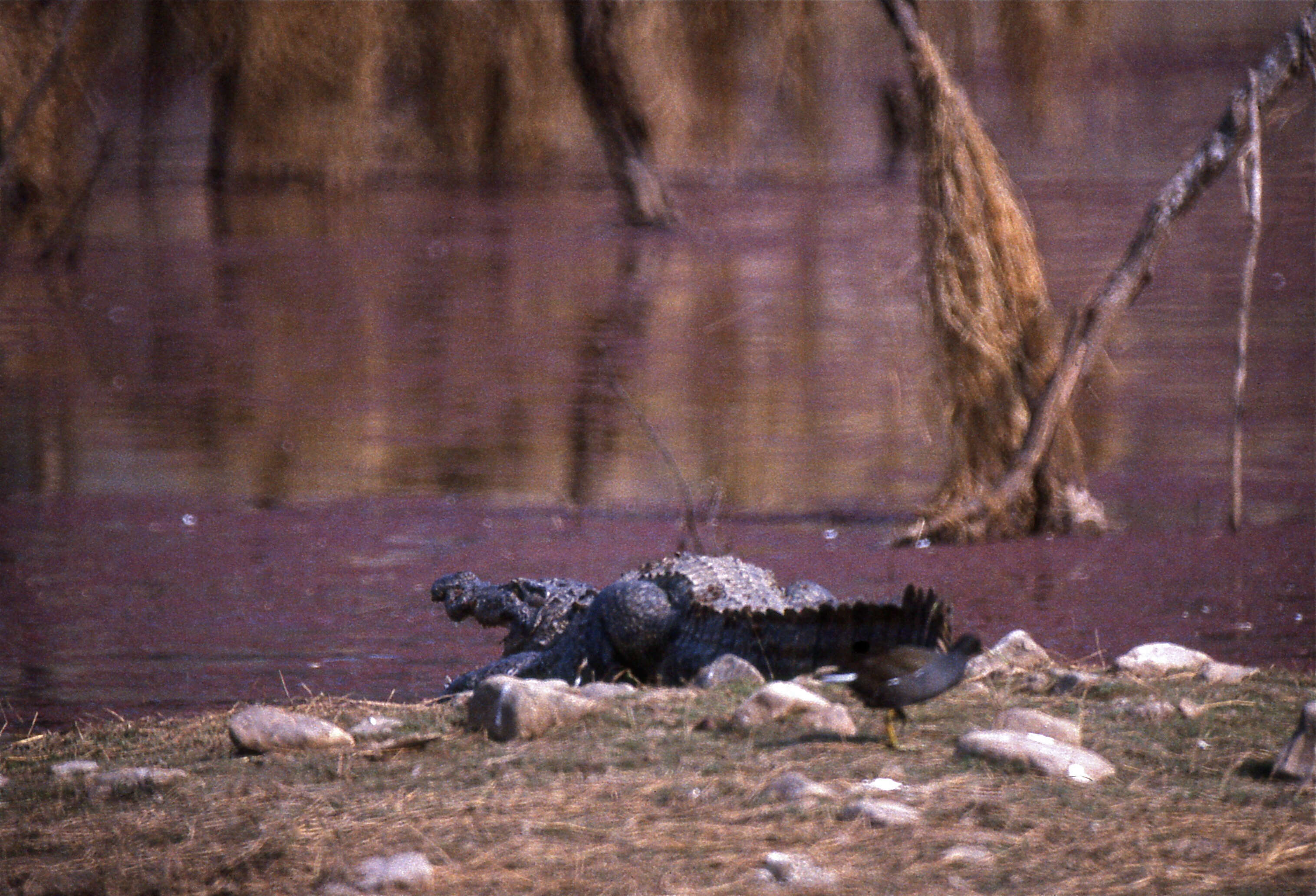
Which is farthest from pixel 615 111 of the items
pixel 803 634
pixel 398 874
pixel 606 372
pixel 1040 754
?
pixel 398 874

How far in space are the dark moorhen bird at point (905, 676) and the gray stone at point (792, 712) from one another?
105mm

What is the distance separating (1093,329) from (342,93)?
26.1 ft

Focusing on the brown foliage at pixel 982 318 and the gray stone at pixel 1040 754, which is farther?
the brown foliage at pixel 982 318

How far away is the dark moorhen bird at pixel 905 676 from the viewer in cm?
292

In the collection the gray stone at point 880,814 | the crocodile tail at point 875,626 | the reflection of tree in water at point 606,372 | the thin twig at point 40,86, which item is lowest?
the gray stone at point 880,814

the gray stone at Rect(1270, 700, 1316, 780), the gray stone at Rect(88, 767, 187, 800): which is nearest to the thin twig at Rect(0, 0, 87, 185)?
the gray stone at Rect(88, 767, 187, 800)

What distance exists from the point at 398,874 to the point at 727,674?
5.15ft

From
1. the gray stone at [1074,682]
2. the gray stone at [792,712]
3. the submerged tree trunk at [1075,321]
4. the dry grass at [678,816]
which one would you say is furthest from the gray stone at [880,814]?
the submerged tree trunk at [1075,321]

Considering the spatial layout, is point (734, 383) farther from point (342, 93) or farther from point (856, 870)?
point (856, 870)

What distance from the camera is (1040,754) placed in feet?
9.32

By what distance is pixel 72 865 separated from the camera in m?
2.59

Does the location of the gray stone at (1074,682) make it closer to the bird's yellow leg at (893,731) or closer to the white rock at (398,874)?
the bird's yellow leg at (893,731)

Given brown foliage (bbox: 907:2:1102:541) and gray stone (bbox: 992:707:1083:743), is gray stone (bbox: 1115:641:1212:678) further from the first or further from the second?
brown foliage (bbox: 907:2:1102:541)

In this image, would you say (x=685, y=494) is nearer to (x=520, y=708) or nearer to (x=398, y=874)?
(x=520, y=708)
